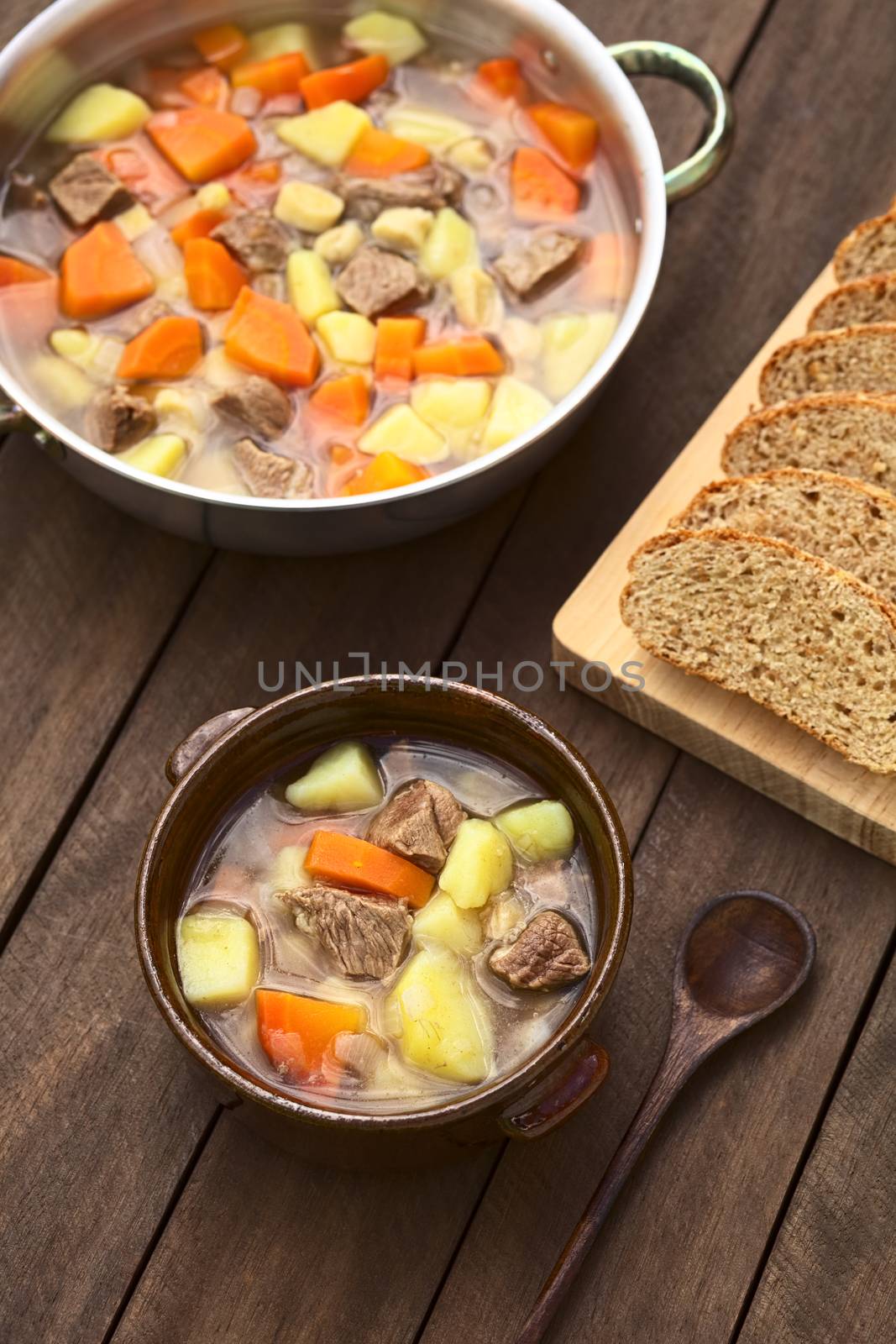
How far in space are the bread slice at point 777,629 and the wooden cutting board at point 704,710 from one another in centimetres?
5

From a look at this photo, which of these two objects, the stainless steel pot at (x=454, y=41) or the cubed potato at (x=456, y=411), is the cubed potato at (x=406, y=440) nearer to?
the cubed potato at (x=456, y=411)

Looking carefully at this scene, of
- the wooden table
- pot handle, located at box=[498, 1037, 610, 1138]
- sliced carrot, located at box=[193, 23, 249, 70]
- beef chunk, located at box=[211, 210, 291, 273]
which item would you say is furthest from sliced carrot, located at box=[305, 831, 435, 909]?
sliced carrot, located at box=[193, 23, 249, 70]

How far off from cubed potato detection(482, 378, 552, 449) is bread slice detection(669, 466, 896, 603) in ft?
1.02

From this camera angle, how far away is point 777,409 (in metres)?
2.40

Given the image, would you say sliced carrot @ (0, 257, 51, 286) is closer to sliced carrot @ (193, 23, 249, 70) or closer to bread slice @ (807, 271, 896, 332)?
sliced carrot @ (193, 23, 249, 70)

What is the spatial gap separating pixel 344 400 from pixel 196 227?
1.49 feet

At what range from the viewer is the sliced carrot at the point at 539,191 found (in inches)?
104

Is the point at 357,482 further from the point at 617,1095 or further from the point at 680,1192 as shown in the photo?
the point at 680,1192

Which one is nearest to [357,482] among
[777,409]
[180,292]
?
[180,292]

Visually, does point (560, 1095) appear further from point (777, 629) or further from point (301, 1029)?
point (777, 629)

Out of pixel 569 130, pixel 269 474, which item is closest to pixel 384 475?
pixel 269 474

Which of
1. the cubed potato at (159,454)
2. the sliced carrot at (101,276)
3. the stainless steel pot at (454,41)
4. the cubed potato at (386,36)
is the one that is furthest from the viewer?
the cubed potato at (386,36)

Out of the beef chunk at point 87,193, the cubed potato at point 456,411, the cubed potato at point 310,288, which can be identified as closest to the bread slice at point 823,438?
the cubed potato at point 456,411

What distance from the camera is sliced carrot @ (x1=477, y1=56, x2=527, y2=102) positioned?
268 centimetres
